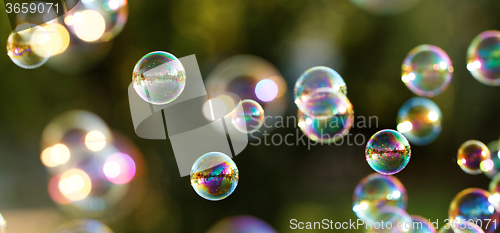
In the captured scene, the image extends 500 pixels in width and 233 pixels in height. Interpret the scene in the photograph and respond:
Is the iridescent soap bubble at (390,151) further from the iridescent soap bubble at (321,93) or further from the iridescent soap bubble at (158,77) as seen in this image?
the iridescent soap bubble at (158,77)

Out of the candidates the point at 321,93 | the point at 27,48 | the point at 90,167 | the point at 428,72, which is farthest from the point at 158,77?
the point at 428,72

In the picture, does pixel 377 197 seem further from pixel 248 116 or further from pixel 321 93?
pixel 248 116

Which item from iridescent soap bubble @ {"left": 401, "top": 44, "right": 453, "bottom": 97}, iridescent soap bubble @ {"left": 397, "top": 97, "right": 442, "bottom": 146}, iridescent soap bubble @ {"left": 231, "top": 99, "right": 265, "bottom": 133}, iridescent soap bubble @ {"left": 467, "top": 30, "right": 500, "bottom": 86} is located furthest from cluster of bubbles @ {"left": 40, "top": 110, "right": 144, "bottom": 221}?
iridescent soap bubble @ {"left": 467, "top": 30, "right": 500, "bottom": 86}

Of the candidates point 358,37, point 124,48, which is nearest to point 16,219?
point 124,48

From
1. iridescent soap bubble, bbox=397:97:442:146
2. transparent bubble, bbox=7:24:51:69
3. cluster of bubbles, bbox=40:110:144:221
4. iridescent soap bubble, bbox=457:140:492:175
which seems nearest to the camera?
iridescent soap bubble, bbox=457:140:492:175

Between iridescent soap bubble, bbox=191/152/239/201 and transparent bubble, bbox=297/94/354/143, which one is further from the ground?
transparent bubble, bbox=297/94/354/143

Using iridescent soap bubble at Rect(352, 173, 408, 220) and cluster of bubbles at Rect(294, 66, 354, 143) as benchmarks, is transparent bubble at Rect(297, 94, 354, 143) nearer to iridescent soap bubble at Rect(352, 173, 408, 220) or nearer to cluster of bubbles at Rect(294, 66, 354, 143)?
cluster of bubbles at Rect(294, 66, 354, 143)

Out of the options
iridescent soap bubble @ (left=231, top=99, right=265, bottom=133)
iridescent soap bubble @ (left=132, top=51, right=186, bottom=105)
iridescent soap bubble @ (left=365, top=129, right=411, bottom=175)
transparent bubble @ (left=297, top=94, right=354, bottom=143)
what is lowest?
iridescent soap bubble @ (left=365, top=129, right=411, bottom=175)
